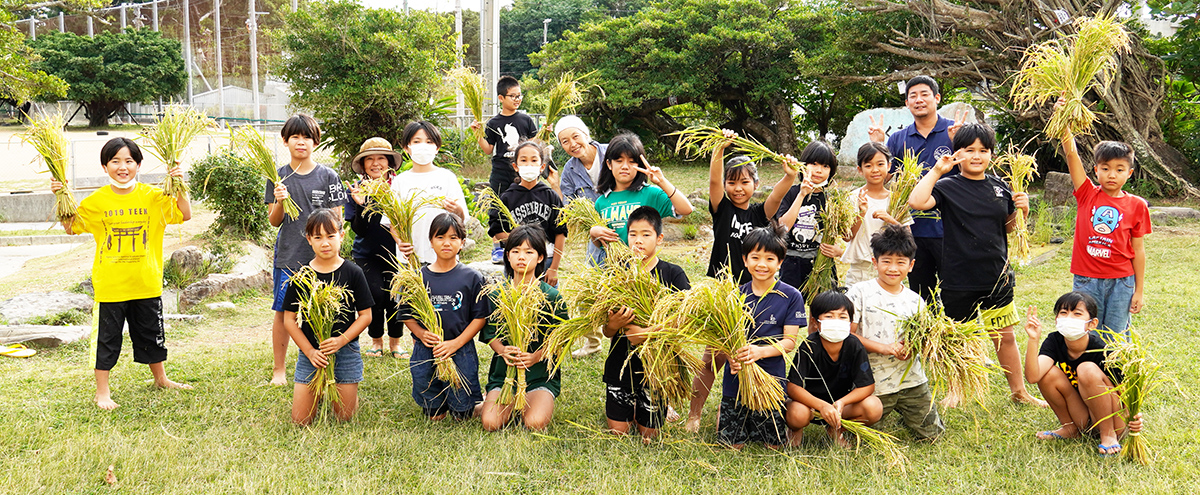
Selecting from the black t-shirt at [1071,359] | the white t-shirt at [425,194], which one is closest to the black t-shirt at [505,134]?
the white t-shirt at [425,194]

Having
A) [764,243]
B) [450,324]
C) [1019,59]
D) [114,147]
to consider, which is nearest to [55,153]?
[114,147]

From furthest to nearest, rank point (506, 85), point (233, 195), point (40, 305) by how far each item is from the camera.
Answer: point (233, 195) → point (40, 305) → point (506, 85)

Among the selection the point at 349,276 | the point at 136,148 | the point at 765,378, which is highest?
the point at 136,148

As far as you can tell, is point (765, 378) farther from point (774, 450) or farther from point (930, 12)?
point (930, 12)

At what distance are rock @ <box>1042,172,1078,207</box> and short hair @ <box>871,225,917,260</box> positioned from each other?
913 centimetres

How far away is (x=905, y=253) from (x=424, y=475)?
239cm

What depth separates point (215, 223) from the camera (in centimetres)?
905

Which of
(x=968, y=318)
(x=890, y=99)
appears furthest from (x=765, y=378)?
(x=890, y=99)

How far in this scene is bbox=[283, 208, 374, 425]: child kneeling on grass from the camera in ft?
13.8

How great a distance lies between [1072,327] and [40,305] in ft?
23.6

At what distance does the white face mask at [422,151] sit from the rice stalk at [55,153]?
1789mm

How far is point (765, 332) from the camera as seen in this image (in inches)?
155

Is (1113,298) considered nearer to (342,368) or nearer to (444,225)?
(444,225)

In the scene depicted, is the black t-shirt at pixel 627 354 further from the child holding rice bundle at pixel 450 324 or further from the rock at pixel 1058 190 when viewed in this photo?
the rock at pixel 1058 190
